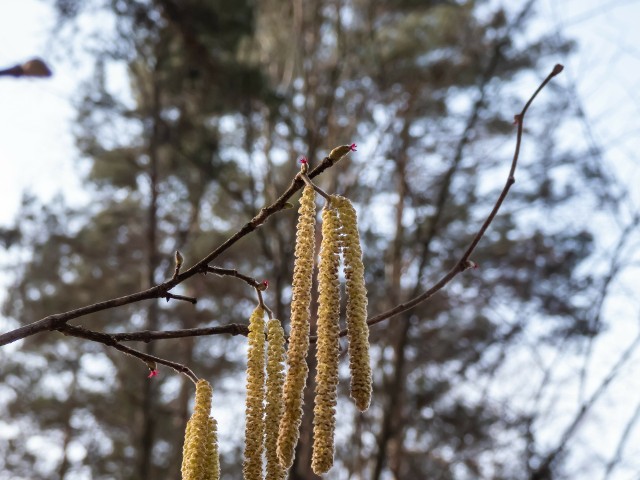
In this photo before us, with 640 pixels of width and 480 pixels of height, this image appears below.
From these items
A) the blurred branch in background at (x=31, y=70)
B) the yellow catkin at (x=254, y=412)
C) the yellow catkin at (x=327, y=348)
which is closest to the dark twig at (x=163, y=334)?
the yellow catkin at (x=254, y=412)

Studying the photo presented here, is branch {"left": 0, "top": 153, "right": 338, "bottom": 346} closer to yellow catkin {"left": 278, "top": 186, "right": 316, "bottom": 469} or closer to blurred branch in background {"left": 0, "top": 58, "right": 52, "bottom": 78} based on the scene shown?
yellow catkin {"left": 278, "top": 186, "right": 316, "bottom": 469}

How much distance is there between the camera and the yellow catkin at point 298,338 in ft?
3.13

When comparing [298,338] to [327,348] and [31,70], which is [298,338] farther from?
[31,70]

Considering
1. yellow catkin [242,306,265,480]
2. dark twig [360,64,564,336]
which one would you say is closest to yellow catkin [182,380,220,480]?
yellow catkin [242,306,265,480]

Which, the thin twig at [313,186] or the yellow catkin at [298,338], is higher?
the thin twig at [313,186]

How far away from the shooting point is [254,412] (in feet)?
3.31

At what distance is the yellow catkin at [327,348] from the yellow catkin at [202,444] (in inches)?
6.4

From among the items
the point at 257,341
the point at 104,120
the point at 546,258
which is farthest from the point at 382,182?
the point at 257,341

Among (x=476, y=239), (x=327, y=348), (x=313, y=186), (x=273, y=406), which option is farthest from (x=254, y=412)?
(x=476, y=239)

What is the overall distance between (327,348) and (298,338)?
5 cm

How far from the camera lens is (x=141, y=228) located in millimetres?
10734

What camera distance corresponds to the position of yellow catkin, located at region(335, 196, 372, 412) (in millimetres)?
948

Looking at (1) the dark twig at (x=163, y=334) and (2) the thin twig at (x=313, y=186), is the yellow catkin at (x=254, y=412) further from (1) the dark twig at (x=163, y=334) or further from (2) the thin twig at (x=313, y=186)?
(2) the thin twig at (x=313, y=186)

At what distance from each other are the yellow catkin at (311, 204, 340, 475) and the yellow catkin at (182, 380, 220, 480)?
163 millimetres
